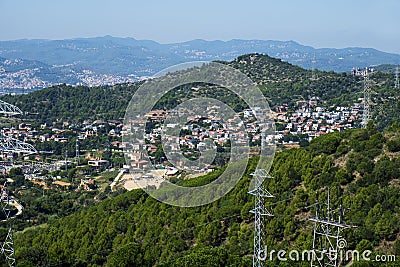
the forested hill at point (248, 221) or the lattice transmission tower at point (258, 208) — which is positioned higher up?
the lattice transmission tower at point (258, 208)

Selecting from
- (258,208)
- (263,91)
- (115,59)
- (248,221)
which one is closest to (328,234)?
(258,208)

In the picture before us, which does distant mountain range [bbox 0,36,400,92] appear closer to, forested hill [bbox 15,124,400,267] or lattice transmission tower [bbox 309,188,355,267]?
forested hill [bbox 15,124,400,267]

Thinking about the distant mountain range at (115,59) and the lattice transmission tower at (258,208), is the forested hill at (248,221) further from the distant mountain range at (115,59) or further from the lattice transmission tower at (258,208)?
the distant mountain range at (115,59)

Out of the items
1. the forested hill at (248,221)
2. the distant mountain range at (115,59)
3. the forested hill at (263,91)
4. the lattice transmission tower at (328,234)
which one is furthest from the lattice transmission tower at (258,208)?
the distant mountain range at (115,59)

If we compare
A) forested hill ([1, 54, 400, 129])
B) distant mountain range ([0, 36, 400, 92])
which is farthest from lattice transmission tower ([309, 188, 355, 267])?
distant mountain range ([0, 36, 400, 92])

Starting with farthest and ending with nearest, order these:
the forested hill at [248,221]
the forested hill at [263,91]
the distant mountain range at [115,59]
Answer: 1. the distant mountain range at [115,59]
2. the forested hill at [263,91]
3. the forested hill at [248,221]

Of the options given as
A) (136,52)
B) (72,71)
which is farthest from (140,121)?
(136,52)

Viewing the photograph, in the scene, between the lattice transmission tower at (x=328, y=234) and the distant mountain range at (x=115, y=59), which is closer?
the lattice transmission tower at (x=328, y=234)

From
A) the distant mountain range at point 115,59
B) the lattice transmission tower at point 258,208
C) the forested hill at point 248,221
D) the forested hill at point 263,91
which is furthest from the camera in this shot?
the distant mountain range at point 115,59
